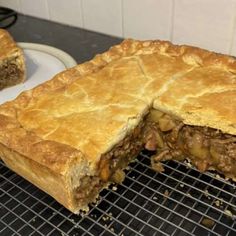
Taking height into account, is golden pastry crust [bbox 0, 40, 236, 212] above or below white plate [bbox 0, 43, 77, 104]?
above

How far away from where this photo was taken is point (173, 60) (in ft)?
5.94

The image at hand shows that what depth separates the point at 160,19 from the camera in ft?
6.97

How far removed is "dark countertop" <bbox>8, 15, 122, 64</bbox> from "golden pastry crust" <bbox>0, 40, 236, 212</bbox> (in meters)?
0.50

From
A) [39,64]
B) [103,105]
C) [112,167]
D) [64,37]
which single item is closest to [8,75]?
[39,64]

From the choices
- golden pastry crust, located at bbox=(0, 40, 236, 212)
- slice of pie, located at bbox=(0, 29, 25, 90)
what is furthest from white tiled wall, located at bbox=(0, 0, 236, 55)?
slice of pie, located at bbox=(0, 29, 25, 90)

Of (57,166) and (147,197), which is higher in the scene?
(57,166)

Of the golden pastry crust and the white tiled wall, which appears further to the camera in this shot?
the white tiled wall

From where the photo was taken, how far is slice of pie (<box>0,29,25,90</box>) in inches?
85.8

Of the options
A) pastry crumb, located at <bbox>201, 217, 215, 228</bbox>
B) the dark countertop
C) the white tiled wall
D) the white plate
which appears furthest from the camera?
the dark countertop

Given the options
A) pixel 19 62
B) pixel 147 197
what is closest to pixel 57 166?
pixel 147 197

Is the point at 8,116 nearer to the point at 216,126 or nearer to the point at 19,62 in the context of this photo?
the point at 19,62

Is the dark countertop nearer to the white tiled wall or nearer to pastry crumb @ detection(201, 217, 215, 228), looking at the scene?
the white tiled wall

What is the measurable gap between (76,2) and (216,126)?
1.41m

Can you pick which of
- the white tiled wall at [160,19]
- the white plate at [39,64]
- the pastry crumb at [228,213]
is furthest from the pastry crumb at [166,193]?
the white plate at [39,64]
